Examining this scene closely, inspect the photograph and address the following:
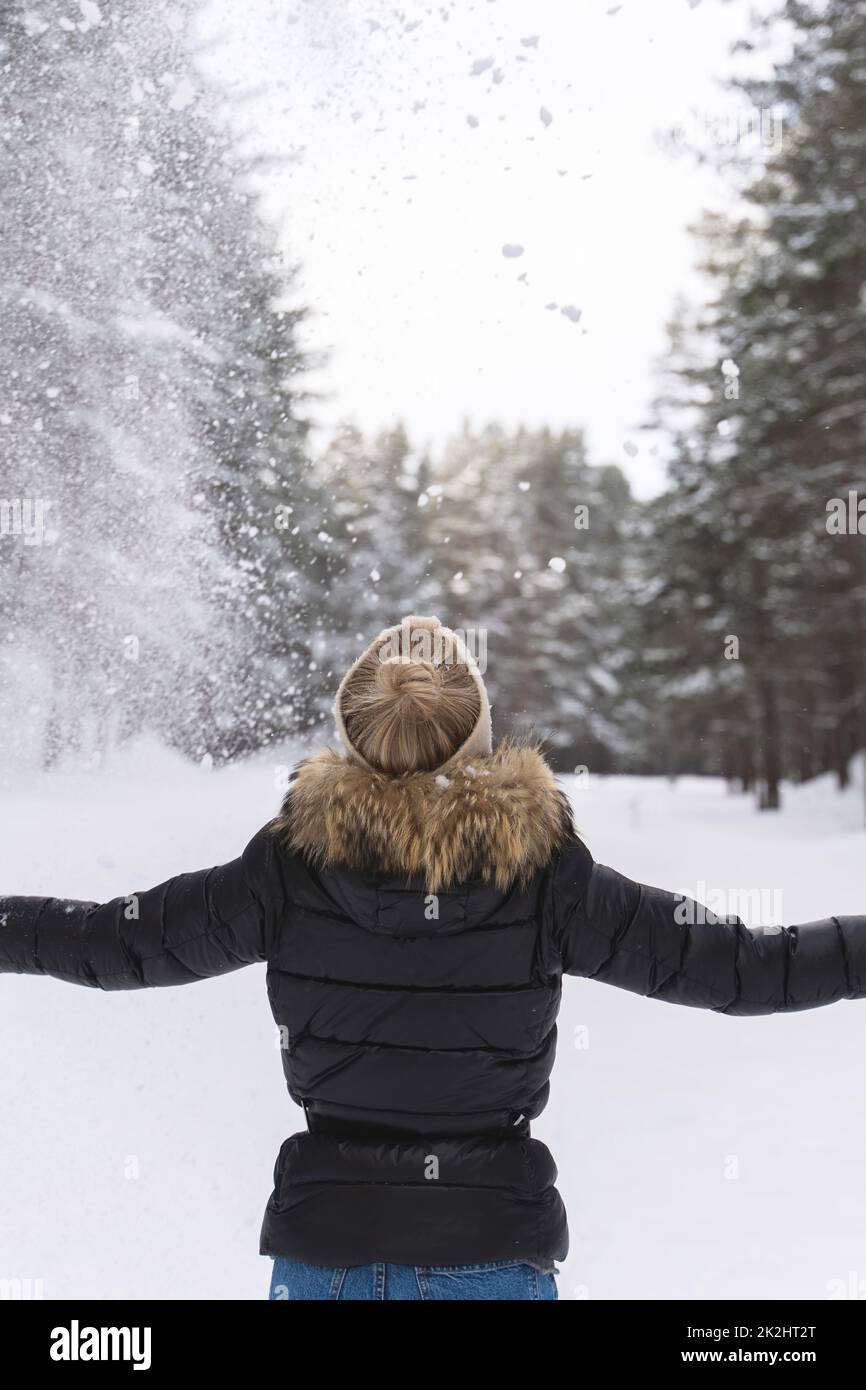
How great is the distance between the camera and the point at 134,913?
2.08 meters

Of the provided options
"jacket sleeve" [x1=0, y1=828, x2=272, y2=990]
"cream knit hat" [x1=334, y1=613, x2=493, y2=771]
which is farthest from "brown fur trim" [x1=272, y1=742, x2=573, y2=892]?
"jacket sleeve" [x1=0, y1=828, x2=272, y2=990]

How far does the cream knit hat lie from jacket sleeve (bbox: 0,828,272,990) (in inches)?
12.6

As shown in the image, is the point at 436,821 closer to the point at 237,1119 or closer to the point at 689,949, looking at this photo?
the point at 689,949

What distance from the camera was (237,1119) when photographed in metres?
4.75

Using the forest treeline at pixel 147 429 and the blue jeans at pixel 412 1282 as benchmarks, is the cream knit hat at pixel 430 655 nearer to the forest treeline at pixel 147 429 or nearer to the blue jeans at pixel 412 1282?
the forest treeline at pixel 147 429

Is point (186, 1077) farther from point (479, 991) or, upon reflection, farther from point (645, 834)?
point (645, 834)

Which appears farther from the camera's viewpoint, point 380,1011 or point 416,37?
point 416,37

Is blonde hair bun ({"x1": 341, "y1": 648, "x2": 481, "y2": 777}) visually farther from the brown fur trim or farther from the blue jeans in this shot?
the blue jeans

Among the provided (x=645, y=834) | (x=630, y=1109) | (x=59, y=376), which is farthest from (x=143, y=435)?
(x=645, y=834)

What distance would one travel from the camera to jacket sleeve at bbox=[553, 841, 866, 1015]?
1880mm

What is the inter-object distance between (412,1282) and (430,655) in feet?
3.37

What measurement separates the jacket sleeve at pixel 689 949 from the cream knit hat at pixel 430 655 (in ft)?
0.83
